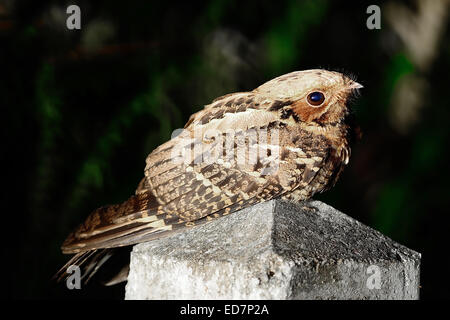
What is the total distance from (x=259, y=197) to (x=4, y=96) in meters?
2.31

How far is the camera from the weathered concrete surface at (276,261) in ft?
4.36

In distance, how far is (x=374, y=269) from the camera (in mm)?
1464

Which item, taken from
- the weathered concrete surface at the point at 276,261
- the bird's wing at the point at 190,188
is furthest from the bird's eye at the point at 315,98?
the weathered concrete surface at the point at 276,261

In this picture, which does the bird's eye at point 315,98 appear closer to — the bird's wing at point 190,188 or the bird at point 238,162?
the bird at point 238,162

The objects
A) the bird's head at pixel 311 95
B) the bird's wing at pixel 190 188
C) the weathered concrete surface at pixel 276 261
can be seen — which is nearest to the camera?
the weathered concrete surface at pixel 276 261

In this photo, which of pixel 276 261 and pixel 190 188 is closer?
pixel 276 261

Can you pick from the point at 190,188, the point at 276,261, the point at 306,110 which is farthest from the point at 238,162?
the point at 276,261

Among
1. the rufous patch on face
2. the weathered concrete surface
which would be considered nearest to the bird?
the rufous patch on face

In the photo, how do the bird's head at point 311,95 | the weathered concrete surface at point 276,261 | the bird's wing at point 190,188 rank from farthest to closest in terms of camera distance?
the bird's head at point 311,95
the bird's wing at point 190,188
the weathered concrete surface at point 276,261

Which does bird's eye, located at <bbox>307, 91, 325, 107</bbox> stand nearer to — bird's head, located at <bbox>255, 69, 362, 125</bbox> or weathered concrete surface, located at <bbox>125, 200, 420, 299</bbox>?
bird's head, located at <bbox>255, 69, 362, 125</bbox>

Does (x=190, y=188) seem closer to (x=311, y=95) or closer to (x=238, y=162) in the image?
(x=238, y=162)

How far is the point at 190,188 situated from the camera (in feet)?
6.23

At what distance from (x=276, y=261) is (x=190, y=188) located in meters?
0.65
